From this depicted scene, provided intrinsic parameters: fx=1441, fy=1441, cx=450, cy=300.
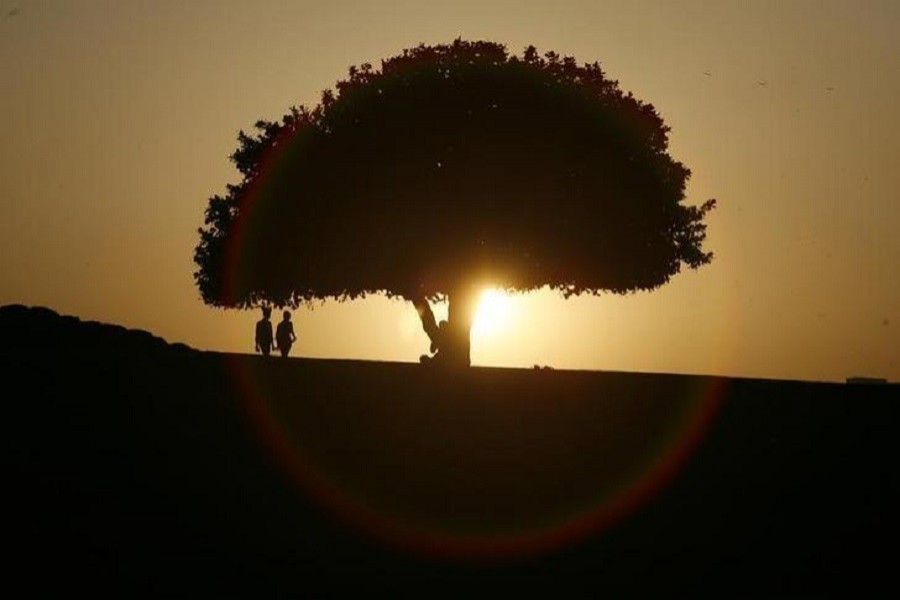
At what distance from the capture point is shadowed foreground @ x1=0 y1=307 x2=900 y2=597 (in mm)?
13969

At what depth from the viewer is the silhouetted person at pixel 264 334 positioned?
40750 millimetres

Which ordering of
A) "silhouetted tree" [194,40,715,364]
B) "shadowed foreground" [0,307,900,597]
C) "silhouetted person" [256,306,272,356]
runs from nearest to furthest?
"shadowed foreground" [0,307,900,597] → "silhouetted person" [256,306,272,356] → "silhouetted tree" [194,40,715,364]

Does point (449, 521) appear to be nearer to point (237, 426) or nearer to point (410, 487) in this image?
point (410, 487)

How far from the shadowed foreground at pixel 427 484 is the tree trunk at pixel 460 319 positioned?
24646 mm

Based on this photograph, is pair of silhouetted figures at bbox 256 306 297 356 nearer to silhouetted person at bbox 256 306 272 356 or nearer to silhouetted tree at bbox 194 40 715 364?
silhouetted person at bbox 256 306 272 356

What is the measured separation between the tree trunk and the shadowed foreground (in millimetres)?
24646

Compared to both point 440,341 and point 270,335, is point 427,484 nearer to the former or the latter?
point 270,335

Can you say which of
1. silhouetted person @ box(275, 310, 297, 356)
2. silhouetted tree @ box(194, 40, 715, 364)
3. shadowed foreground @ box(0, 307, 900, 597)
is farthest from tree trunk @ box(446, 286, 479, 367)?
shadowed foreground @ box(0, 307, 900, 597)

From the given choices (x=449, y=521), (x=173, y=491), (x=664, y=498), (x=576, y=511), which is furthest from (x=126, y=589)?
(x=664, y=498)

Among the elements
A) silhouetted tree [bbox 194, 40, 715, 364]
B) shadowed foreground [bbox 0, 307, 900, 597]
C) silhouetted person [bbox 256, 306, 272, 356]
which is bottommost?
shadowed foreground [bbox 0, 307, 900, 597]

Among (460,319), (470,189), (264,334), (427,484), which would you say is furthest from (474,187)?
(427,484)

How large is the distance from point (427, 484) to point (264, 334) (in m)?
24.0

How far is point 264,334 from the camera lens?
40844 mm

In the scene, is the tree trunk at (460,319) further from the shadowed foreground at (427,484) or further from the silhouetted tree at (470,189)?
the shadowed foreground at (427,484)
